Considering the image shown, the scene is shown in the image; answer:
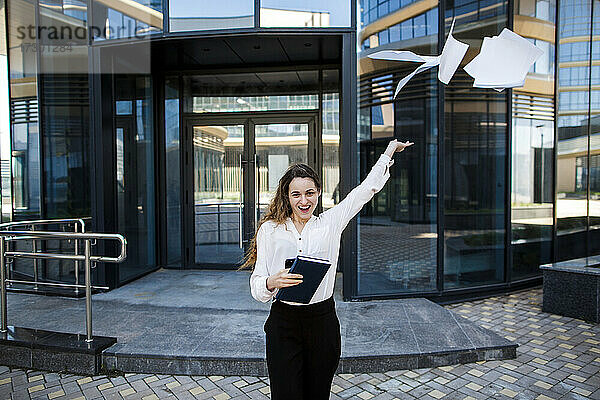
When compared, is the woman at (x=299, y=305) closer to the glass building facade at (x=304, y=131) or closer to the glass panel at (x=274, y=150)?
the glass building facade at (x=304, y=131)

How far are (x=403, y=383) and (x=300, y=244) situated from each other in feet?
6.57

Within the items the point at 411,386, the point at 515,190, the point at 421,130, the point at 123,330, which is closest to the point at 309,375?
the point at 411,386

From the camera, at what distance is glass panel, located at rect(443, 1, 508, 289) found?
5773 mm

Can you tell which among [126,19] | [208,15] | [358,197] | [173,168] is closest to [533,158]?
[208,15]

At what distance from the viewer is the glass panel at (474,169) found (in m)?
5.77

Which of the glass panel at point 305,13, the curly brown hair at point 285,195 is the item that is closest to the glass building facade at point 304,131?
the glass panel at point 305,13

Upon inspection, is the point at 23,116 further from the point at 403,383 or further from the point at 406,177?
the point at 403,383

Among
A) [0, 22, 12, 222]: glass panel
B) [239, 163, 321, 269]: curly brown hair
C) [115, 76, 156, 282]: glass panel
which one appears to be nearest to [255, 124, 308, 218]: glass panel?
[115, 76, 156, 282]: glass panel

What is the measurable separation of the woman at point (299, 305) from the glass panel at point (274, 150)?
16.2 ft

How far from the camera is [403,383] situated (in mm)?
3496

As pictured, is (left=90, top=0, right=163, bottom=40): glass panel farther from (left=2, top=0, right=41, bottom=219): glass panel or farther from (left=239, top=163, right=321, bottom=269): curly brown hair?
(left=239, top=163, right=321, bottom=269): curly brown hair

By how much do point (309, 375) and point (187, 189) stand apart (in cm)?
564

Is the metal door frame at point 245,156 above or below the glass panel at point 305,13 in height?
below

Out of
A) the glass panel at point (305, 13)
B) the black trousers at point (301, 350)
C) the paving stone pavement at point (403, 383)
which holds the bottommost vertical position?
the paving stone pavement at point (403, 383)
